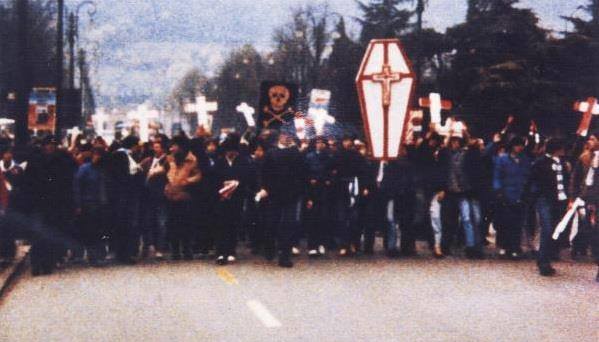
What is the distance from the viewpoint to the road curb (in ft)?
47.3

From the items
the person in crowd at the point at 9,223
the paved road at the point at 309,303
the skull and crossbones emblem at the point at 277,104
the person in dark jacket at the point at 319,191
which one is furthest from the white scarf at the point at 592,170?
the skull and crossbones emblem at the point at 277,104

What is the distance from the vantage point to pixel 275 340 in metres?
10.5

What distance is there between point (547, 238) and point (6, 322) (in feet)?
23.5

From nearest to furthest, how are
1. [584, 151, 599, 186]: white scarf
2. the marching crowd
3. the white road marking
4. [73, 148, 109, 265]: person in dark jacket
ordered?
the white road marking, [584, 151, 599, 186]: white scarf, the marching crowd, [73, 148, 109, 265]: person in dark jacket

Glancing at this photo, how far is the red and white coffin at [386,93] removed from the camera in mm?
12320

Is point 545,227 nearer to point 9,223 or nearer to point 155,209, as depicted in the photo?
point 155,209

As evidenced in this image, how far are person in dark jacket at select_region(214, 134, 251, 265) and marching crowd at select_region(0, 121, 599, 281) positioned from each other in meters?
0.02

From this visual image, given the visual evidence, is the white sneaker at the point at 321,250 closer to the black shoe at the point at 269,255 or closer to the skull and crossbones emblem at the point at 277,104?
the black shoe at the point at 269,255

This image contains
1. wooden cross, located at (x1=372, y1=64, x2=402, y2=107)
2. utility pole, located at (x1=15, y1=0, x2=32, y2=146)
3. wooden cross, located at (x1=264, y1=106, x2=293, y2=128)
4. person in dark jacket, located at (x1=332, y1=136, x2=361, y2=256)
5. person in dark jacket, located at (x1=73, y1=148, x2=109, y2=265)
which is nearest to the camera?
wooden cross, located at (x1=372, y1=64, x2=402, y2=107)

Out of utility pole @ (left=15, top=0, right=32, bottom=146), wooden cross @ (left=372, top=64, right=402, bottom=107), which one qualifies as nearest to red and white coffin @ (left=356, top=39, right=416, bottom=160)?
wooden cross @ (left=372, top=64, right=402, bottom=107)

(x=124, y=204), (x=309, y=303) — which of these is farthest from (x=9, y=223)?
(x=309, y=303)

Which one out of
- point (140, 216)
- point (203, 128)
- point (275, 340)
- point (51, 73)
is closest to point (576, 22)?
point (51, 73)

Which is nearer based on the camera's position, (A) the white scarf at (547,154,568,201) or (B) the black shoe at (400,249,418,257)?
(A) the white scarf at (547,154,568,201)

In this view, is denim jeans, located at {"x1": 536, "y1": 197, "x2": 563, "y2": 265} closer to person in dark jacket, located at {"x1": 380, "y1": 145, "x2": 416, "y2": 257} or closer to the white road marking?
person in dark jacket, located at {"x1": 380, "y1": 145, "x2": 416, "y2": 257}
